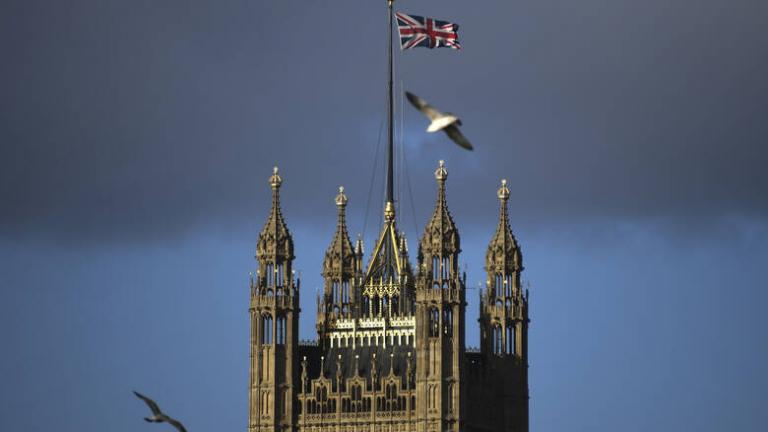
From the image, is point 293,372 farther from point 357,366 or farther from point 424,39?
point 424,39

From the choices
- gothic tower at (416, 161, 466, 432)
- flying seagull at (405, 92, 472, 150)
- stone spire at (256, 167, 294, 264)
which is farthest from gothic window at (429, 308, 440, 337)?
flying seagull at (405, 92, 472, 150)

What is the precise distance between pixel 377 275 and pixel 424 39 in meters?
13.7

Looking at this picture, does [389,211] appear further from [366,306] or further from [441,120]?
[441,120]

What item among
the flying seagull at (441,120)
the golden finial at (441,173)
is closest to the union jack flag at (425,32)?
the golden finial at (441,173)

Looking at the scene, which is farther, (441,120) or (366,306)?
(366,306)

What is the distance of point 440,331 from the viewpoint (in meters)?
188

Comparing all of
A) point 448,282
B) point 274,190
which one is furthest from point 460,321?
point 274,190

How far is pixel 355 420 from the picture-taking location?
622ft

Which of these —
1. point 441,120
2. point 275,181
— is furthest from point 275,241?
point 441,120

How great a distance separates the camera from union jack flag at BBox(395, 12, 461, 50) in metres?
189

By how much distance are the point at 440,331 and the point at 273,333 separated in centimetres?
998

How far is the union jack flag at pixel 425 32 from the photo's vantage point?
18912 cm

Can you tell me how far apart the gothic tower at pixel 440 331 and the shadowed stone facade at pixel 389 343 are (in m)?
0.06

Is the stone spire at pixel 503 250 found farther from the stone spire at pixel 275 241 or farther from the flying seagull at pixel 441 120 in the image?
the flying seagull at pixel 441 120
